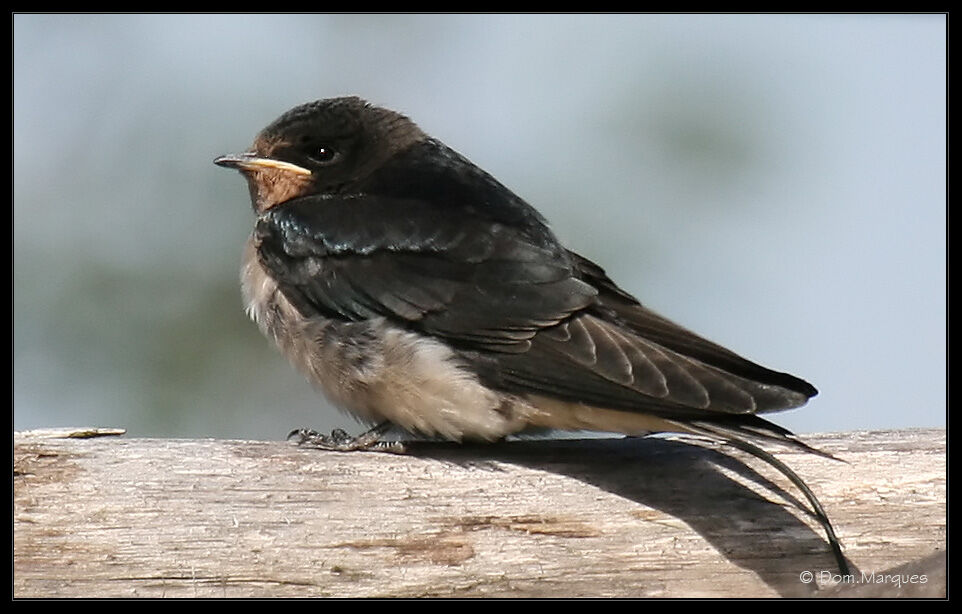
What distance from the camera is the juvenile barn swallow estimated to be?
4160mm

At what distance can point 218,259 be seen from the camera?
703cm

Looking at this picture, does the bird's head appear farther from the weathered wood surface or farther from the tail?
the tail

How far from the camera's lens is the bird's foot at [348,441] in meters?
4.45

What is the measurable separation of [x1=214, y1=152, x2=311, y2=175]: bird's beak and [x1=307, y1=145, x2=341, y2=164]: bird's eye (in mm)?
68

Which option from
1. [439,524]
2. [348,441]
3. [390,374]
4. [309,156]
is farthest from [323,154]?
[439,524]

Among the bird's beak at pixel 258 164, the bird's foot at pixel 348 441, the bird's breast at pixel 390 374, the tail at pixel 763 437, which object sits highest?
the bird's beak at pixel 258 164

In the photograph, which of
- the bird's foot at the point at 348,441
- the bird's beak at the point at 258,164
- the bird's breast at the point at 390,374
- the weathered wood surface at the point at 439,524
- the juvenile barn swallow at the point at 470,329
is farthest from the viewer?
the bird's beak at the point at 258,164

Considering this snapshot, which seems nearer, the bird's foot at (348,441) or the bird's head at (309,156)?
the bird's foot at (348,441)

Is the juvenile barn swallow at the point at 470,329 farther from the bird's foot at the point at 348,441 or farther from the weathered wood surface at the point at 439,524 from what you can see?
the weathered wood surface at the point at 439,524

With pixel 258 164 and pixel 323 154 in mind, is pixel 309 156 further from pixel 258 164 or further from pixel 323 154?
pixel 258 164

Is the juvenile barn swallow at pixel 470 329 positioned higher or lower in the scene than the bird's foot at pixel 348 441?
higher

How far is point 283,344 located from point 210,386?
207cm

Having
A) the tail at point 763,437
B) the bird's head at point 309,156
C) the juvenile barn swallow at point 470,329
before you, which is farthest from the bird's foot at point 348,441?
the bird's head at point 309,156

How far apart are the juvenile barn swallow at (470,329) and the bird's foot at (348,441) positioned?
0.04ft
